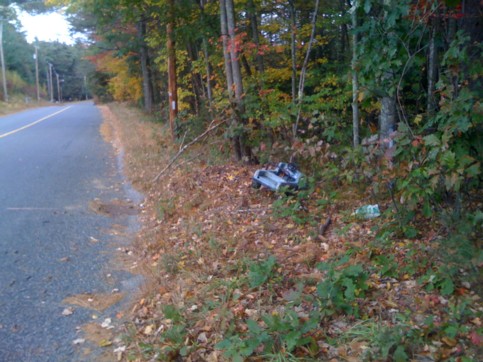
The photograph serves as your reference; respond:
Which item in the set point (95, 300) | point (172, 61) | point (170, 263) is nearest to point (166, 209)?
point (170, 263)

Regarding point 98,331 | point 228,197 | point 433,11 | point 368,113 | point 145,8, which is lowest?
point 98,331

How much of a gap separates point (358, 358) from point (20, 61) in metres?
82.1

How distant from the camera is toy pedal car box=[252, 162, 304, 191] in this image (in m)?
7.88

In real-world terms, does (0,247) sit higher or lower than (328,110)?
lower

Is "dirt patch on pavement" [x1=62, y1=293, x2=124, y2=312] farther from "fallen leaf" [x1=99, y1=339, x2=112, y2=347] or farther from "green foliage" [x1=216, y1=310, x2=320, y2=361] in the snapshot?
"green foliage" [x1=216, y1=310, x2=320, y2=361]

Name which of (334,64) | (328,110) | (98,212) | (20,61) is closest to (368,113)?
(328,110)

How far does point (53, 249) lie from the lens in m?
6.98

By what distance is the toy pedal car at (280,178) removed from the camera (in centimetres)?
788

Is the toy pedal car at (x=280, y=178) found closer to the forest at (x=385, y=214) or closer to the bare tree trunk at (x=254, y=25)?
the forest at (x=385, y=214)

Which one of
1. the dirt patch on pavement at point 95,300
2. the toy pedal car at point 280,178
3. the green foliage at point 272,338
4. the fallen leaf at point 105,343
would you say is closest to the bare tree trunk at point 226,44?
the toy pedal car at point 280,178

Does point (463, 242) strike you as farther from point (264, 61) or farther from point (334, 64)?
point (264, 61)

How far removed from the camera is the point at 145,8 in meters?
14.2

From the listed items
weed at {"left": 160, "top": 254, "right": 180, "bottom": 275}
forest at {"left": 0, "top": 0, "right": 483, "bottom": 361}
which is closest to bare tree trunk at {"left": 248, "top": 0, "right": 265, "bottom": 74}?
forest at {"left": 0, "top": 0, "right": 483, "bottom": 361}

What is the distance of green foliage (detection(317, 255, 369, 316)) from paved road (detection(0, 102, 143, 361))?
2.08 meters
